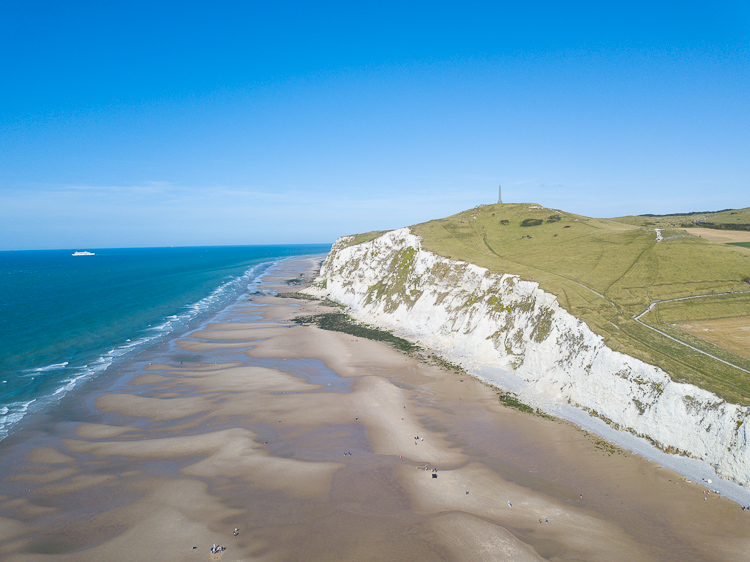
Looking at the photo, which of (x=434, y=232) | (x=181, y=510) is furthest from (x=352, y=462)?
(x=434, y=232)

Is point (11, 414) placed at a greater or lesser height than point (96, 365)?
lesser

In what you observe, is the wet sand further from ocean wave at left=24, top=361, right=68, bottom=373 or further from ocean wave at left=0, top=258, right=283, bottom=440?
ocean wave at left=24, top=361, right=68, bottom=373

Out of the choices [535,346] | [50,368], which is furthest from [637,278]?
[50,368]

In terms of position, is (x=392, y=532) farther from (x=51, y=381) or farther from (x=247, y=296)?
(x=247, y=296)

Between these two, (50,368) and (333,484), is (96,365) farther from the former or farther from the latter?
(333,484)

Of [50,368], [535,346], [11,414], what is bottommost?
[11,414]

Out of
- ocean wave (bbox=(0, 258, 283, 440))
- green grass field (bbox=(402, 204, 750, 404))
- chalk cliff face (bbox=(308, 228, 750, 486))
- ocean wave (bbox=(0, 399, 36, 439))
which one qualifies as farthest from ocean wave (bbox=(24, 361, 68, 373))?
green grass field (bbox=(402, 204, 750, 404))
